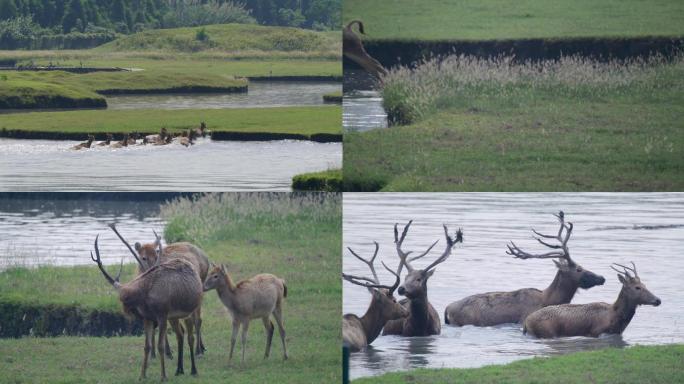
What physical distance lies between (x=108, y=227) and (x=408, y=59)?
3.30 m

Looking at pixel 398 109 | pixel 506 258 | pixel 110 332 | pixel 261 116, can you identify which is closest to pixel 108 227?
pixel 110 332

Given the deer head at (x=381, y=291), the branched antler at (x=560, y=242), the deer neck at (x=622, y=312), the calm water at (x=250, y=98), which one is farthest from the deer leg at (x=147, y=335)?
the deer neck at (x=622, y=312)

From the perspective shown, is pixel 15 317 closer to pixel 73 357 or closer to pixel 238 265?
pixel 73 357

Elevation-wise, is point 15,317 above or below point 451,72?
below

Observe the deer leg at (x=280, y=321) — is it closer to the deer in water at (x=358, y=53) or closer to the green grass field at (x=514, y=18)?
the deer in water at (x=358, y=53)

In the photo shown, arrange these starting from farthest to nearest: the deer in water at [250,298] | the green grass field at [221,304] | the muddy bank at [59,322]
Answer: the muddy bank at [59,322], the green grass field at [221,304], the deer in water at [250,298]

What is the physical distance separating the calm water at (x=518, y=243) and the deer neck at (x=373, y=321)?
0.33ft

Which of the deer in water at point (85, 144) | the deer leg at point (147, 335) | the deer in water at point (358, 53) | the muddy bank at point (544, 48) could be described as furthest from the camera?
the deer in water at point (85, 144)

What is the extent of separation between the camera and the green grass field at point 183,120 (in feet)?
42.7

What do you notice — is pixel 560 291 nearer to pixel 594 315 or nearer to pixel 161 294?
pixel 594 315

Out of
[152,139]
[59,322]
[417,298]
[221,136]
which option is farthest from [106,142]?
[417,298]

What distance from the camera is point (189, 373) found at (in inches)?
478

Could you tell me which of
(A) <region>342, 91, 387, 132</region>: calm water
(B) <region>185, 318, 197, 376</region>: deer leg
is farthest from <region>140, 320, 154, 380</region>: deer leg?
(A) <region>342, 91, 387, 132</region>: calm water

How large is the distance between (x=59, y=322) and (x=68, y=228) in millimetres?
915
